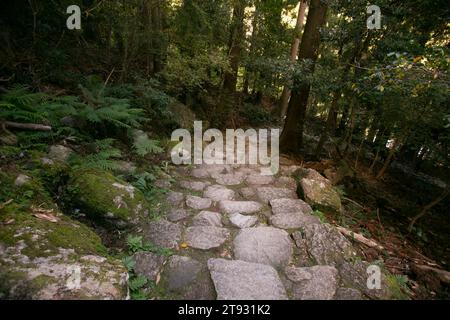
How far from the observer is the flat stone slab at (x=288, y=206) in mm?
3949

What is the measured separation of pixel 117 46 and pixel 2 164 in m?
7.07

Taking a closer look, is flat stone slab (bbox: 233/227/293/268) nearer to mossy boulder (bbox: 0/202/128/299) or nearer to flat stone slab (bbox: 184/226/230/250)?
flat stone slab (bbox: 184/226/230/250)

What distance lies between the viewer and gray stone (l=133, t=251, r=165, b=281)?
254cm

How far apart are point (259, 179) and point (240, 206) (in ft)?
4.12

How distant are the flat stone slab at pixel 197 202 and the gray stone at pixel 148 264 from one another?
1194 millimetres

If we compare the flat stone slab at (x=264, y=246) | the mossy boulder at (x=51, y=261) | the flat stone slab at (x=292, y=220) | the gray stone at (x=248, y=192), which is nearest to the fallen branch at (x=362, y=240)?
the flat stone slab at (x=292, y=220)

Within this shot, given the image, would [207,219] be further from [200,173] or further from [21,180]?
[21,180]

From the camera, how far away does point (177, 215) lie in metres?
3.61

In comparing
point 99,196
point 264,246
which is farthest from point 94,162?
point 264,246

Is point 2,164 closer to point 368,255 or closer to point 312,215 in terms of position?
point 312,215

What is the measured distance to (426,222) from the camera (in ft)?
21.0

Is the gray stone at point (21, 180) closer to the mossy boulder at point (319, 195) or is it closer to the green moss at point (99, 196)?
the green moss at point (99, 196)

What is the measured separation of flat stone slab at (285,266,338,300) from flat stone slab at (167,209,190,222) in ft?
4.92

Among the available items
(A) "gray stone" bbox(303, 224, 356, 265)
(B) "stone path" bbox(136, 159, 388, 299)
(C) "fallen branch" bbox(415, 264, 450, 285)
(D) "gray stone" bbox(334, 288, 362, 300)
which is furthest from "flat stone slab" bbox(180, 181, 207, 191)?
(C) "fallen branch" bbox(415, 264, 450, 285)
